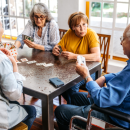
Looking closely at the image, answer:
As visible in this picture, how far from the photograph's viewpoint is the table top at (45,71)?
5.03 ft

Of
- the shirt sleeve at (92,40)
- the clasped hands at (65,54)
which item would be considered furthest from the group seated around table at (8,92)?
the shirt sleeve at (92,40)

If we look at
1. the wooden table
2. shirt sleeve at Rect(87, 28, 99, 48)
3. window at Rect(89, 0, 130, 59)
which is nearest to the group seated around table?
the wooden table

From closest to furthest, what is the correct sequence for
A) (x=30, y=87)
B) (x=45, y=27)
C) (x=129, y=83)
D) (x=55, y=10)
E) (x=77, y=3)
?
(x=129, y=83) → (x=30, y=87) → (x=45, y=27) → (x=77, y=3) → (x=55, y=10)

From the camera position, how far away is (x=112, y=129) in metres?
1.31

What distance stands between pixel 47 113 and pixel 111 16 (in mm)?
2758

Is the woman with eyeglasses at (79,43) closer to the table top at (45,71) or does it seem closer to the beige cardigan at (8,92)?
the table top at (45,71)

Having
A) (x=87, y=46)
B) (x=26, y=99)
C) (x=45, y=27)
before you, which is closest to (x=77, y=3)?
(x=45, y=27)

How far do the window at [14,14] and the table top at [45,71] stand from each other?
2735mm

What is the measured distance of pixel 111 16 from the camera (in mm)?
3635

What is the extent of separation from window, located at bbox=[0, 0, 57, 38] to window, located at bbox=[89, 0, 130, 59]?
172cm

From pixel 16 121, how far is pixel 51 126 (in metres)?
0.29

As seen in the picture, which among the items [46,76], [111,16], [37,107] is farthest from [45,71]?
[111,16]

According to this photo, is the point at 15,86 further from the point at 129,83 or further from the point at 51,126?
the point at 129,83

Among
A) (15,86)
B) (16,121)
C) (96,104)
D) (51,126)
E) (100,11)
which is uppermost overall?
(100,11)
